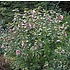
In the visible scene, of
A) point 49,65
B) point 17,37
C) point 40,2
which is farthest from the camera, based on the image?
point 40,2

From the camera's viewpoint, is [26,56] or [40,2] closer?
[26,56]

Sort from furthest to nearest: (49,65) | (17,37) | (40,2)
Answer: (40,2) → (17,37) → (49,65)

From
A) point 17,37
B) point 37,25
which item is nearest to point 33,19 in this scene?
point 37,25

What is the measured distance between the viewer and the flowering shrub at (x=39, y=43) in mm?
4051

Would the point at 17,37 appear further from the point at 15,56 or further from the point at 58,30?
the point at 58,30

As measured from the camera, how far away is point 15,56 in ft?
14.6

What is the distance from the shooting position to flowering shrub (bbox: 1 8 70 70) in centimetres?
405

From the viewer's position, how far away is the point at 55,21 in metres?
4.27

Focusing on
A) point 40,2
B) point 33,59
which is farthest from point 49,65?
point 40,2

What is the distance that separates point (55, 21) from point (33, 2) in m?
2.57

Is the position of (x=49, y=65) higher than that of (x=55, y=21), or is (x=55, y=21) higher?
(x=55, y=21)

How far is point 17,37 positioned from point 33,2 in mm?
2546

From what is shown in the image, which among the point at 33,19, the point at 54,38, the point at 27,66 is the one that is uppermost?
the point at 33,19

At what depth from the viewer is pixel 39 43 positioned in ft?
13.3
